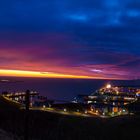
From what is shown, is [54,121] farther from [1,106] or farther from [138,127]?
[1,106]

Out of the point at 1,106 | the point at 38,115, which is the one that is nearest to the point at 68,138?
the point at 38,115

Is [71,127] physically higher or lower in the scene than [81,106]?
higher

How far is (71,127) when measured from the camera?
49.3 ft

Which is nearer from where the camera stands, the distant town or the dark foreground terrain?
the dark foreground terrain

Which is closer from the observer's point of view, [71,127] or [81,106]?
[71,127]

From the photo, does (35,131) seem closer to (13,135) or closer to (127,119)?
(13,135)

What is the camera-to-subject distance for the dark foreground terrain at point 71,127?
545 inches

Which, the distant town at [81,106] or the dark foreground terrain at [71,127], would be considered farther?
the distant town at [81,106]

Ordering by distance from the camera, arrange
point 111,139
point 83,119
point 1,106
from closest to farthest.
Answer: point 111,139 → point 83,119 → point 1,106

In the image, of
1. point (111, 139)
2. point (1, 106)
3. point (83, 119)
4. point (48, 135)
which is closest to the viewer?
point (111, 139)

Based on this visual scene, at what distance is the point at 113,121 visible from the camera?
15.0 metres

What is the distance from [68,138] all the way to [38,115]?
9.94ft

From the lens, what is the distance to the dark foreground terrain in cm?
1384

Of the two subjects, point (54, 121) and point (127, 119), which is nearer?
point (127, 119)
